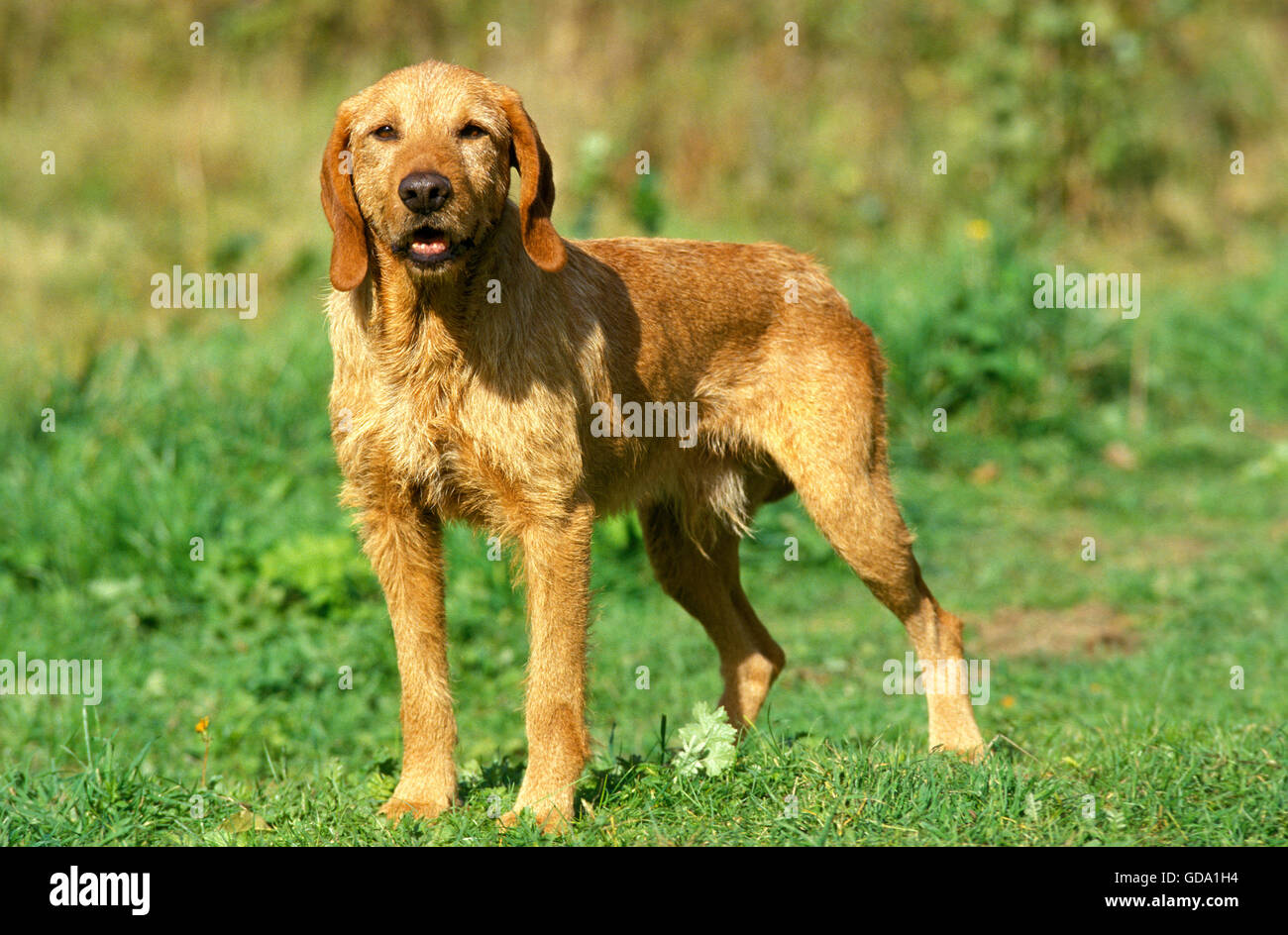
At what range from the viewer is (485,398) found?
4.36m

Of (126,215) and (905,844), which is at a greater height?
(126,215)

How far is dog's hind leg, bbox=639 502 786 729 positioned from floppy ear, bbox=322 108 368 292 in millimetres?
1751

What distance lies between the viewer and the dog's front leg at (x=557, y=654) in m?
4.38

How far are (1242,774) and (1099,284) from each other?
25.7 feet

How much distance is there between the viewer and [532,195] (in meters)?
4.32

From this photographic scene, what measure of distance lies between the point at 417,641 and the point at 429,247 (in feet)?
4.43

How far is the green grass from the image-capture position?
424 cm

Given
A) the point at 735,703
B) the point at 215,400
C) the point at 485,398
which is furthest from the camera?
the point at 215,400

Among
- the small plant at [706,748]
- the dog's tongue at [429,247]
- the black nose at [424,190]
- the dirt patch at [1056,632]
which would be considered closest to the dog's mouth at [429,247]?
the dog's tongue at [429,247]

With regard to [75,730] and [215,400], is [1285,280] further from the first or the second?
[75,730]

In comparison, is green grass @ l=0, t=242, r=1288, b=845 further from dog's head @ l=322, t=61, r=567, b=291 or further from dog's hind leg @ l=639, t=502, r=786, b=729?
dog's head @ l=322, t=61, r=567, b=291

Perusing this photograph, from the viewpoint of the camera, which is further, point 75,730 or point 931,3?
point 931,3

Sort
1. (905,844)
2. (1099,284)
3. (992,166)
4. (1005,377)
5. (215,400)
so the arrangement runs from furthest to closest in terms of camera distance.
Answer: (992,166)
(1099,284)
(1005,377)
(215,400)
(905,844)

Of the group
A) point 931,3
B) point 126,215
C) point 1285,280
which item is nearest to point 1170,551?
point 1285,280
